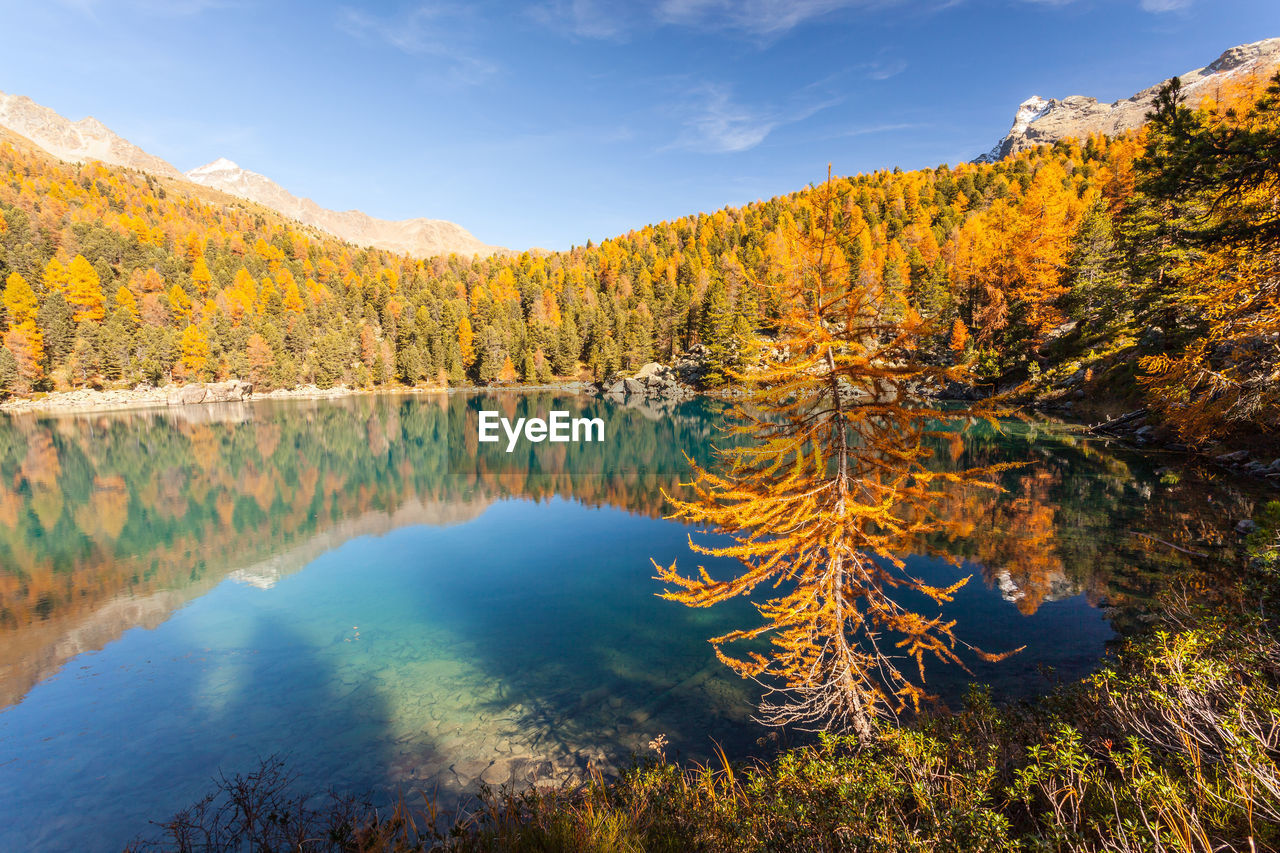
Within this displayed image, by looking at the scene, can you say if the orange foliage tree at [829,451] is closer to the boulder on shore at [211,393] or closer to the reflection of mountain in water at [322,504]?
the reflection of mountain in water at [322,504]

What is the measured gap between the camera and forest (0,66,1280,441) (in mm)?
22109

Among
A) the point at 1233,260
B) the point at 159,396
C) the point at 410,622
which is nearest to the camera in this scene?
the point at 1233,260

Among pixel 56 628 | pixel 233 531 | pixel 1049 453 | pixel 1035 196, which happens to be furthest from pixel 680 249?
pixel 56 628

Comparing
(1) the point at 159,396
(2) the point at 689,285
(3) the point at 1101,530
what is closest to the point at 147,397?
(1) the point at 159,396

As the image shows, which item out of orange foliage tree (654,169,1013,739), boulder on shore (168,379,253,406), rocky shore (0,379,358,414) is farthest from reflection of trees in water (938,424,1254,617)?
boulder on shore (168,379,253,406)

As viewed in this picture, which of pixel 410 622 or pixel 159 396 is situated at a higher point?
pixel 159 396

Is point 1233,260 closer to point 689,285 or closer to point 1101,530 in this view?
point 1101,530

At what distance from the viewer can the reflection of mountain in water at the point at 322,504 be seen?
16.3 metres

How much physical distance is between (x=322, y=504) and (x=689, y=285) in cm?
8330

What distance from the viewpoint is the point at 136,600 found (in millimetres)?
17453

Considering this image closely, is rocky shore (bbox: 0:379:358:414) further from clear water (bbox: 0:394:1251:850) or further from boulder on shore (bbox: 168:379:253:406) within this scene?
clear water (bbox: 0:394:1251:850)

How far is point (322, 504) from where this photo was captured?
Answer: 100 ft

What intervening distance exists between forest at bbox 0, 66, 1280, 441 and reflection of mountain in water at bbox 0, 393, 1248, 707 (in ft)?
17.3

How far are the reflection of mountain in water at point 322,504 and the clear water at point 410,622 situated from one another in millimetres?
163
